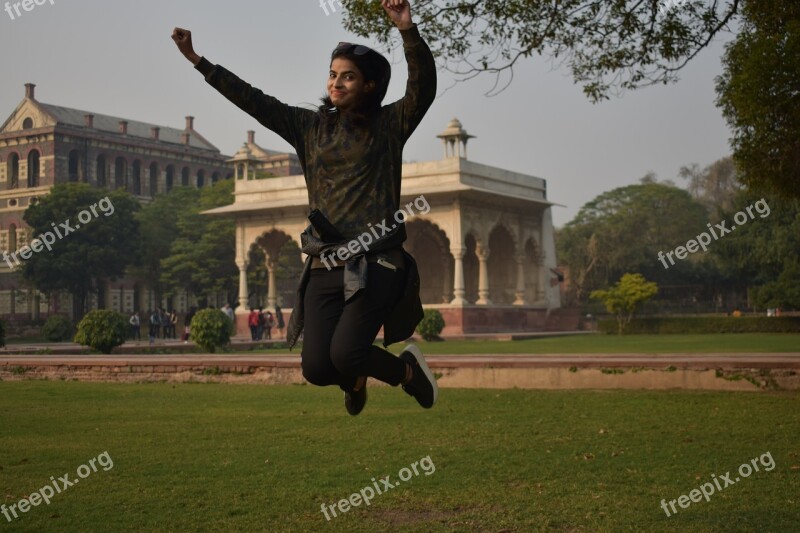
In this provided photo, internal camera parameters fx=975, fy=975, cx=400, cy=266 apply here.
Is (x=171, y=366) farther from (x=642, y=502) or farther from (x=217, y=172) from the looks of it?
(x=217, y=172)

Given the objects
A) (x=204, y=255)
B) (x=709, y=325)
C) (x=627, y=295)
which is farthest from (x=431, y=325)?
(x=204, y=255)

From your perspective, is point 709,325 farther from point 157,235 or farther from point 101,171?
point 101,171

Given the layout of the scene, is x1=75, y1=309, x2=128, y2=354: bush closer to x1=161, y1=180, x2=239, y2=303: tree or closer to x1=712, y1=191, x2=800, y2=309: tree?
x1=712, y1=191, x2=800, y2=309: tree

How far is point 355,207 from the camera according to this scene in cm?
407

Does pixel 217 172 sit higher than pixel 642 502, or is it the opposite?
Answer: pixel 217 172

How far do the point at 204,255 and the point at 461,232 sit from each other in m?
16.3

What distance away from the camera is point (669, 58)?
11.4m

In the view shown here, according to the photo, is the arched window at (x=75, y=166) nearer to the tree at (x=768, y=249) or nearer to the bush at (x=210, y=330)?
the tree at (x=768, y=249)

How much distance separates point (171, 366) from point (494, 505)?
962 centimetres

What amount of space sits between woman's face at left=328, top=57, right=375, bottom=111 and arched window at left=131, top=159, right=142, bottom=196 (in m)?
60.2

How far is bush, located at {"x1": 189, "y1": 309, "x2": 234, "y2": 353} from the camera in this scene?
69.7 feet

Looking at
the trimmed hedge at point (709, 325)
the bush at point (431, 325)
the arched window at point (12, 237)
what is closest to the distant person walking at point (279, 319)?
the bush at point (431, 325)

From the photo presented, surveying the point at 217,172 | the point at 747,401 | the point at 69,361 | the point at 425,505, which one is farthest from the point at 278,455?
the point at 217,172

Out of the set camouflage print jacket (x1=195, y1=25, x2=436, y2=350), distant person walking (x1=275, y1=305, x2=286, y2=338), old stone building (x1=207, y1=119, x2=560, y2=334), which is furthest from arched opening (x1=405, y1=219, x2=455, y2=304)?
camouflage print jacket (x1=195, y1=25, x2=436, y2=350)
